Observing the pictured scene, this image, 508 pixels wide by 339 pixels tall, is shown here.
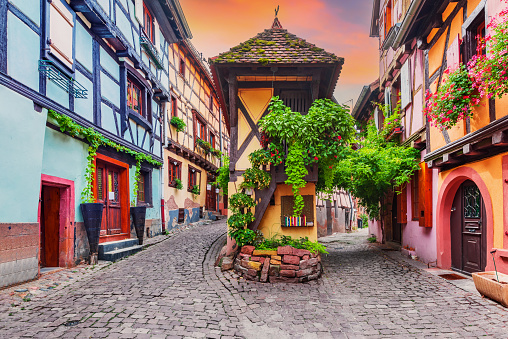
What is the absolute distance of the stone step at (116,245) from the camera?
7557 mm

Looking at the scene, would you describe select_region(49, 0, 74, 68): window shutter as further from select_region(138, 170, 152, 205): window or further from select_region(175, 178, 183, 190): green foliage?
select_region(175, 178, 183, 190): green foliage

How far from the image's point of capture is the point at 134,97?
10305mm

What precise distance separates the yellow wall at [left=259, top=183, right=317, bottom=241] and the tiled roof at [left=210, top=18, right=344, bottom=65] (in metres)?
2.64

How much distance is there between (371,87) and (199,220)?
31.9 ft

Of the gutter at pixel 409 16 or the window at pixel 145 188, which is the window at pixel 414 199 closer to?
the gutter at pixel 409 16

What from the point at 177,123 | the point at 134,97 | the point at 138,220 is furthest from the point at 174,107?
the point at 138,220

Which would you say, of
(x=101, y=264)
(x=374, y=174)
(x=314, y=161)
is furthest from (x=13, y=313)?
(x=374, y=174)

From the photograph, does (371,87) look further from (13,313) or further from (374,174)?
(13,313)

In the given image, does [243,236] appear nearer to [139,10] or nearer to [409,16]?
[409,16]

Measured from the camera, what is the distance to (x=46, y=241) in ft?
22.3

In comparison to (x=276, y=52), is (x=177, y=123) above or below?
below

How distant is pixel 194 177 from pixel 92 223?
9378 millimetres

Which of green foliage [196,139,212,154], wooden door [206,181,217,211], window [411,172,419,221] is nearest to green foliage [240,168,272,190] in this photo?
window [411,172,419,221]

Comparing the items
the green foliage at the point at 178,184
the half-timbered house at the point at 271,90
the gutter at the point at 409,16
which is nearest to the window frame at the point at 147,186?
the green foliage at the point at 178,184
